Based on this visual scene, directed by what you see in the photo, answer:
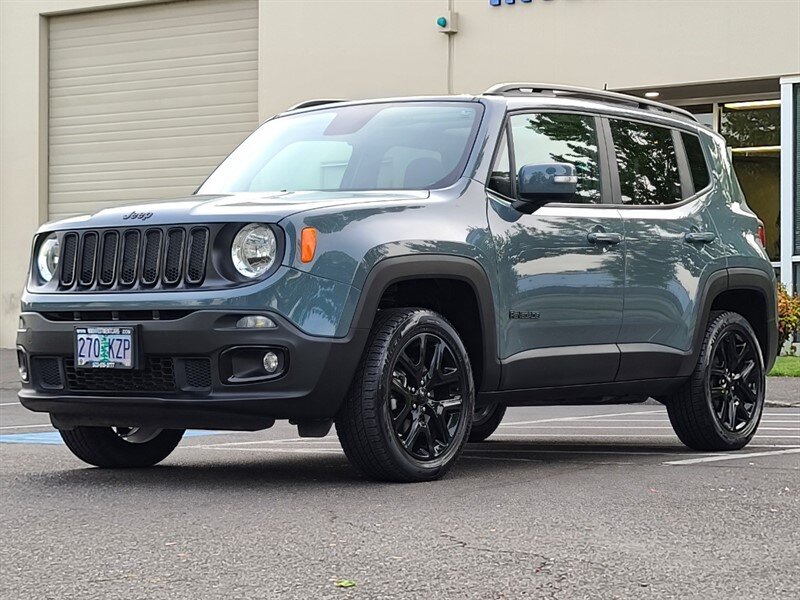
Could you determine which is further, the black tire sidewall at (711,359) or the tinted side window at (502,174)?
the black tire sidewall at (711,359)

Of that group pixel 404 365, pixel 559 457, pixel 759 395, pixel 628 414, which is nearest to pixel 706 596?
pixel 404 365

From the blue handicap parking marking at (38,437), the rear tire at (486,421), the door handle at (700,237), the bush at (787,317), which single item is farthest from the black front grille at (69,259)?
the bush at (787,317)

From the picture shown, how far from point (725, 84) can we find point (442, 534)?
16147 millimetres

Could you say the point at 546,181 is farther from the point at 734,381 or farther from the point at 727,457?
the point at 734,381

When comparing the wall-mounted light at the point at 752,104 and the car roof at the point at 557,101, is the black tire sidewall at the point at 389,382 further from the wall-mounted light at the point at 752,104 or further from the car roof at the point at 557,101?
the wall-mounted light at the point at 752,104

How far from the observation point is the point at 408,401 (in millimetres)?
6887

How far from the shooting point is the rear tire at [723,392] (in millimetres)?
8664

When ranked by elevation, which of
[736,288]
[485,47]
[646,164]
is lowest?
[736,288]

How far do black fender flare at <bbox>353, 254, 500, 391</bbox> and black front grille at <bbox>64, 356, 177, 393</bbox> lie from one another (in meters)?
0.82

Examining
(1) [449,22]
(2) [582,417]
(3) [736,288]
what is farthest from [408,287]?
(1) [449,22]

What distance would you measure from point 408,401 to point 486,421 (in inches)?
111

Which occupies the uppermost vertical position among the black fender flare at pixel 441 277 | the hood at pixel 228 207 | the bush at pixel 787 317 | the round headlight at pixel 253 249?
the hood at pixel 228 207

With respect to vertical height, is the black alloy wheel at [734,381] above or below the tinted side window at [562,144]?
below

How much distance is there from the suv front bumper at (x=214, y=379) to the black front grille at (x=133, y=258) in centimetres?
19
